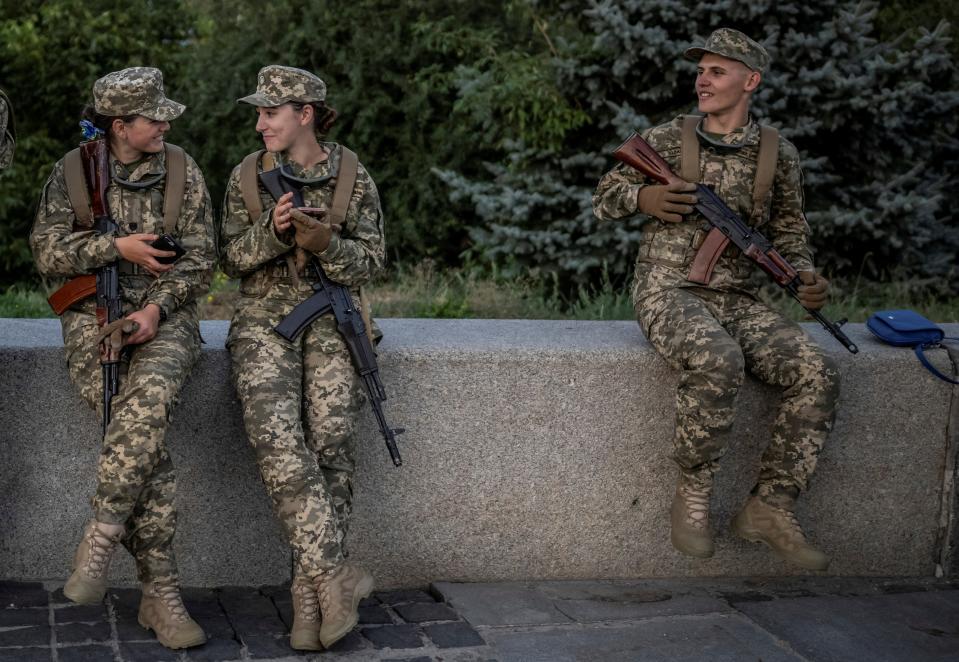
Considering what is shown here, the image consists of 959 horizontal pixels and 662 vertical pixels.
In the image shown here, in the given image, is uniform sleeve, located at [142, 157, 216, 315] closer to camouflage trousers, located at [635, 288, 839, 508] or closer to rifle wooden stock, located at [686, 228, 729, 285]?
camouflage trousers, located at [635, 288, 839, 508]

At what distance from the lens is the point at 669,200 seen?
4.87 meters

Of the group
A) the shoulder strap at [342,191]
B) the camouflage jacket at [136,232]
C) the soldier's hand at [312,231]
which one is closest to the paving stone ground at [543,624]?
the camouflage jacket at [136,232]

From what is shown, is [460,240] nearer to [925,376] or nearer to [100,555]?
[925,376]

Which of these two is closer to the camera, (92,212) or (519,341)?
(92,212)

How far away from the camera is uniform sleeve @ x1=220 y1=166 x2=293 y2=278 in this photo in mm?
4348

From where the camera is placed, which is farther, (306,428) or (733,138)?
(733,138)

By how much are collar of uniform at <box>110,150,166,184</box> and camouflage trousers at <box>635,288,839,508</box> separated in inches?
77.5

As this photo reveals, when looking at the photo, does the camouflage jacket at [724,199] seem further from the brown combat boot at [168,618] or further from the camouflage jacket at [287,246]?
the brown combat boot at [168,618]

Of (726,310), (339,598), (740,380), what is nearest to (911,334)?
(726,310)

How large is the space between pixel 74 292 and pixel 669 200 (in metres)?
2.29

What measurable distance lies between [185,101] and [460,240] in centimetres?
356

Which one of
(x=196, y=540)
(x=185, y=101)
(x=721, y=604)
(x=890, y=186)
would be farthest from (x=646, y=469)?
(x=185, y=101)

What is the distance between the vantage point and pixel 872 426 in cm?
509

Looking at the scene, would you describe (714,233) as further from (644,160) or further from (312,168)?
(312,168)
